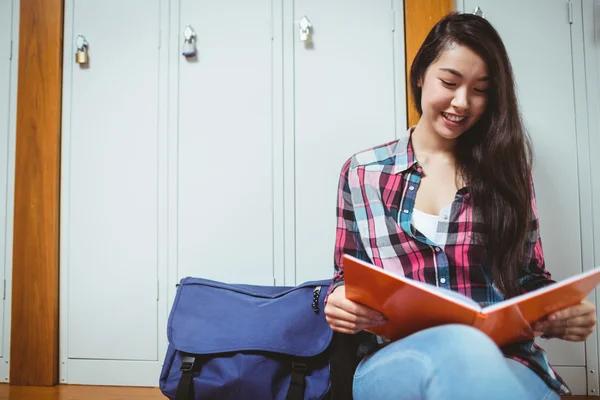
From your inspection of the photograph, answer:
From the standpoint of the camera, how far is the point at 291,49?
1.62 metres

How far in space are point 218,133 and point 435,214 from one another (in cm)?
90

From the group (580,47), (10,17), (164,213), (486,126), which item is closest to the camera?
(486,126)

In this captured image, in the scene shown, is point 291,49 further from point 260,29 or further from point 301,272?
point 301,272

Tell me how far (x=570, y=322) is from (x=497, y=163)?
0.40 m

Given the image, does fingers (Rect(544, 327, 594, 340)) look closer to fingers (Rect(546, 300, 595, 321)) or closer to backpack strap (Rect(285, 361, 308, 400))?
fingers (Rect(546, 300, 595, 321))

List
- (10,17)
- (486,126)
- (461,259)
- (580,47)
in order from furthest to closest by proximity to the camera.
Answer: (10,17) → (580,47) → (486,126) → (461,259)

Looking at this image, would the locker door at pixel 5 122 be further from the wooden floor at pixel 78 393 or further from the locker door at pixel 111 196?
the wooden floor at pixel 78 393

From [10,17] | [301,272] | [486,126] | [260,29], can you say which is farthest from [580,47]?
[10,17]

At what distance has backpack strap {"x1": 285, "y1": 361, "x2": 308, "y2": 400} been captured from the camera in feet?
3.66

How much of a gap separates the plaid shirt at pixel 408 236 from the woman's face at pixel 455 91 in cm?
11

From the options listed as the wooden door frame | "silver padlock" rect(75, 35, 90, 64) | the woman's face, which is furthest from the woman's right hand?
"silver padlock" rect(75, 35, 90, 64)

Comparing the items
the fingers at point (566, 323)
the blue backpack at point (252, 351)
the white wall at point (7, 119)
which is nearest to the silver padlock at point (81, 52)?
the white wall at point (7, 119)

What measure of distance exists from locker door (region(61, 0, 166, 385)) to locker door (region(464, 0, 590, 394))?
1241 mm

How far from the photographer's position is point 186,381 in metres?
1.14
